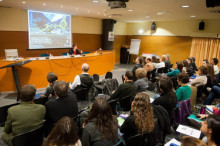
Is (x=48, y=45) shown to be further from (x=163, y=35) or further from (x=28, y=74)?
(x=163, y=35)

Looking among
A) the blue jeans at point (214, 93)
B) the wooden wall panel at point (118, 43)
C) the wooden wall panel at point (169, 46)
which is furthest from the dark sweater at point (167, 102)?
the wooden wall panel at point (118, 43)

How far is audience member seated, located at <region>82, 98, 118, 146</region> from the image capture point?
1.63 metres

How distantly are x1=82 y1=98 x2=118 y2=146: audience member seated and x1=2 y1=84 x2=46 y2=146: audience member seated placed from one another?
2.37 feet

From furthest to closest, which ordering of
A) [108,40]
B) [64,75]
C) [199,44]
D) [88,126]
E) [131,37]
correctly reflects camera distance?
[131,37]
[108,40]
[199,44]
[64,75]
[88,126]

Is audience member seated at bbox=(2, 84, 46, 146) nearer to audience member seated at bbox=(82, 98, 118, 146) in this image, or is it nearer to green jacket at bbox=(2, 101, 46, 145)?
green jacket at bbox=(2, 101, 46, 145)

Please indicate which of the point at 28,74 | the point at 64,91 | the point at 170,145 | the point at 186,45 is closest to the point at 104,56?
the point at 28,74

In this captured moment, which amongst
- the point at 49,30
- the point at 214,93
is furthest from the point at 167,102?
the point at 49,30

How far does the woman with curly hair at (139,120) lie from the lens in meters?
1.90

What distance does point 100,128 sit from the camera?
1.67m

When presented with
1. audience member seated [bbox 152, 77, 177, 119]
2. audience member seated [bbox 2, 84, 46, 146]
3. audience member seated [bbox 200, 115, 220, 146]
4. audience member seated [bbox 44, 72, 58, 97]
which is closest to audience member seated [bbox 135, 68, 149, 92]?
audience member seated [bbox 152, 77, 177, 119]

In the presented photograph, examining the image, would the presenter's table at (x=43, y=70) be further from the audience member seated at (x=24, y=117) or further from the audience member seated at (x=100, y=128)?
the audience member seated at (x=100, y=128)

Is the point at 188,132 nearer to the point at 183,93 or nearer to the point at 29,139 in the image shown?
the point at 183,93

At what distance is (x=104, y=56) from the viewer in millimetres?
7895

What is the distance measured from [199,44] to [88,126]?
9.25 metres
